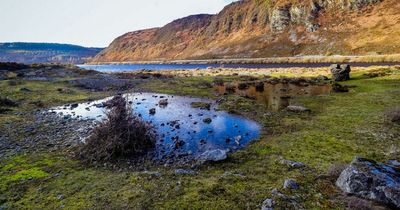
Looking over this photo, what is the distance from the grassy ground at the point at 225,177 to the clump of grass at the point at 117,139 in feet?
3.34

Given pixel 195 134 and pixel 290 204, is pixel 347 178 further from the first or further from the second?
pixel 195 134

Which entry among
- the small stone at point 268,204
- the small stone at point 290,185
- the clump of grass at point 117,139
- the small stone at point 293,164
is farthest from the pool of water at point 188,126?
the small stone at point 268,204

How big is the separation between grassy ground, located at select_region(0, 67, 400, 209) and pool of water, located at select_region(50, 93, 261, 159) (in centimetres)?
175

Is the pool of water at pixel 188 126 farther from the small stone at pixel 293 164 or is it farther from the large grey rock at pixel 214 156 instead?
the small stone at pixel 293 164

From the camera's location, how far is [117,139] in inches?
524

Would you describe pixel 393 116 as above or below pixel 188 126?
above

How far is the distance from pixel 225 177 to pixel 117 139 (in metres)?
5.99

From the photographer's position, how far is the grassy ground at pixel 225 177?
8844 mm

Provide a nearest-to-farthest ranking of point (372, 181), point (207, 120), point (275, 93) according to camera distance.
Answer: point (372, 181), point (207, 120), point (275, 93)

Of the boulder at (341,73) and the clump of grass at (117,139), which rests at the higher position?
the boulder at (341,73)

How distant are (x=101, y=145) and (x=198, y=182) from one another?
5.76 m

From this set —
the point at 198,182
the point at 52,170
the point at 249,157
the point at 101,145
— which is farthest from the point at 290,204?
the point at 52,170

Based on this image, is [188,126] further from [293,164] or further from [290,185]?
[290,185]

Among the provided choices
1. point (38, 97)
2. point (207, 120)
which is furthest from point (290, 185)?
point (38, 97)
